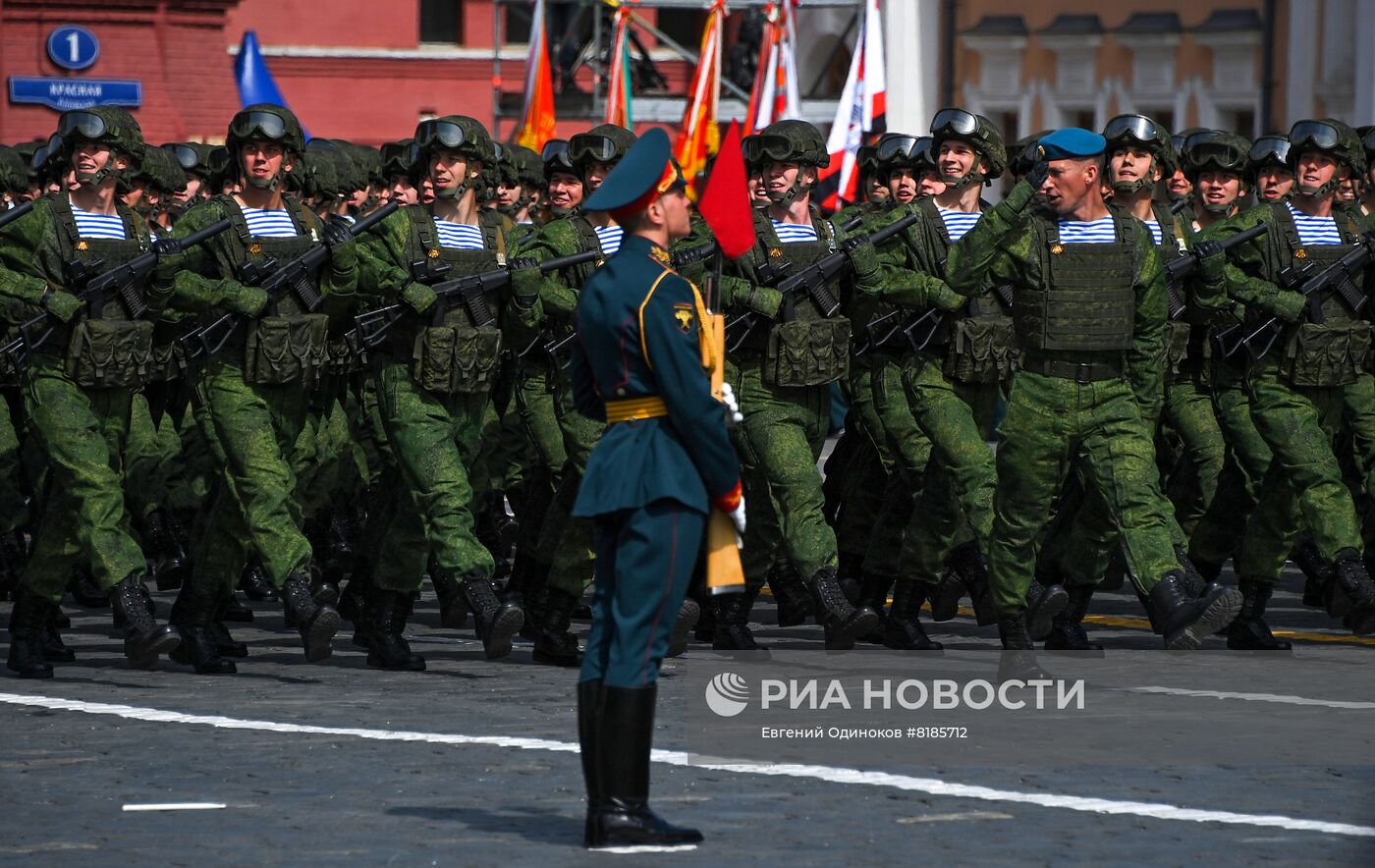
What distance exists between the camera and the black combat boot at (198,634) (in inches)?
453

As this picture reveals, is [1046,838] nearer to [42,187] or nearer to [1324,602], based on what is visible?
[1324,602]

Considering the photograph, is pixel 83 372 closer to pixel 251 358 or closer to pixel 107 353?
pixel 107 353

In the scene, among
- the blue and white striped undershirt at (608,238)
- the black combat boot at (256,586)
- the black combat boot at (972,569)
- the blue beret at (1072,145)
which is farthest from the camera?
the black combat boot at (256,586)

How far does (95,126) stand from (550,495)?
2.59 meters

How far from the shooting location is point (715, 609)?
40.8 ft

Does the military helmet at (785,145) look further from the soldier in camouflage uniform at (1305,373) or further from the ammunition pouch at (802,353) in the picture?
the soldier in camouflage uniform at (1305,373)

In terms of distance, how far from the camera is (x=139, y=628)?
11.3 m

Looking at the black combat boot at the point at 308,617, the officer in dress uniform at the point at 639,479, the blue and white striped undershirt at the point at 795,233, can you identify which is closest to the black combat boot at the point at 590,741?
the officer in dress uniform at the point at 639,479

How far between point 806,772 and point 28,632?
3866 millimetres

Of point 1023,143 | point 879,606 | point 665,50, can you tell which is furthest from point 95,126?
point 665,50

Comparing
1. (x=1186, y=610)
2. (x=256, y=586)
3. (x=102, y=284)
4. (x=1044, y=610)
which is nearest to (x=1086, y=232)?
(x=1044, y=610)

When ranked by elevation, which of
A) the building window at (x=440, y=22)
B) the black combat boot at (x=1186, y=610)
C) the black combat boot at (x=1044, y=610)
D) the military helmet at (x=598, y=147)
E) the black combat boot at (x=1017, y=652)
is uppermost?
the building window at (x=440, y=22)

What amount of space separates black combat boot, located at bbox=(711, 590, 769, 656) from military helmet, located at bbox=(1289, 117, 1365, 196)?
2942 millimetres

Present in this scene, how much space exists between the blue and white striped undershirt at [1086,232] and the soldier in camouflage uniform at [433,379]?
227 cm
